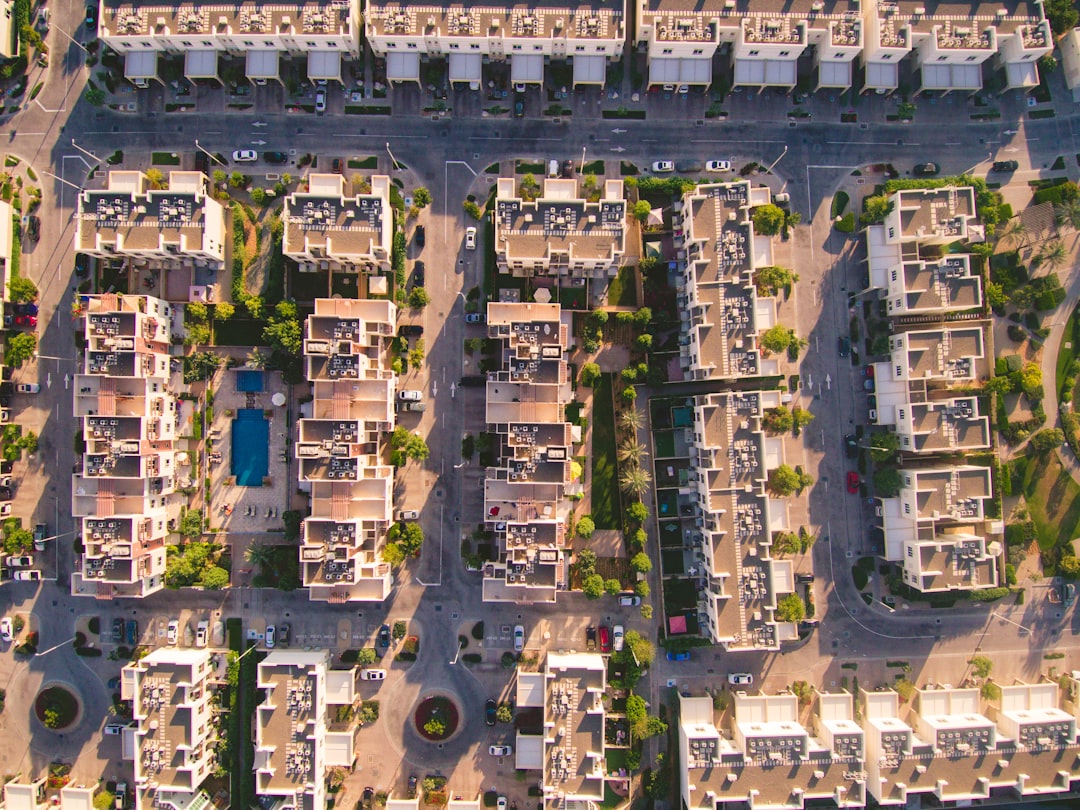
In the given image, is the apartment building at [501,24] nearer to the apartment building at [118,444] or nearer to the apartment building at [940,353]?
the apartment building at [118,444]

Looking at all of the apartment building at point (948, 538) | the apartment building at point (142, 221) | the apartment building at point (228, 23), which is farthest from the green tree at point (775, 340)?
the apartment building at point (142, 221)

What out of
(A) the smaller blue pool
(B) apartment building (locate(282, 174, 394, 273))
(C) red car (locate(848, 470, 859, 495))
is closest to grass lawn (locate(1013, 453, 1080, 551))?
(C) red car (locate(848, 470, 859, 495))

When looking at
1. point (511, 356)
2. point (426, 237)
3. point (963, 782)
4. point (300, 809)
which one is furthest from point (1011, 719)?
point (426, 237)

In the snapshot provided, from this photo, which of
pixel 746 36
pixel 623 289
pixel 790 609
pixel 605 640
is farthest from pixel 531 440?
pixel 746 36

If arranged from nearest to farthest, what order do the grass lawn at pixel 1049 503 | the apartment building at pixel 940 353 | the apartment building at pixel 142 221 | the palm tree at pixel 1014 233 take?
the apartment building at pixel 142 221, the apartment building at pixel 940 353, the grass lawn at pixel 1049 503, the palm tree at pixel 1014 233

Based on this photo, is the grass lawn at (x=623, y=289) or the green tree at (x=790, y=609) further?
the grass lawn at (x=623, y=289)

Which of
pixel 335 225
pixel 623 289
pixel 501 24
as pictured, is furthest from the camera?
pixel 623 289

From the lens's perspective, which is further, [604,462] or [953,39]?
[604,462]

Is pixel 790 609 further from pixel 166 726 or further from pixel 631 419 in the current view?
pixel 166 726
